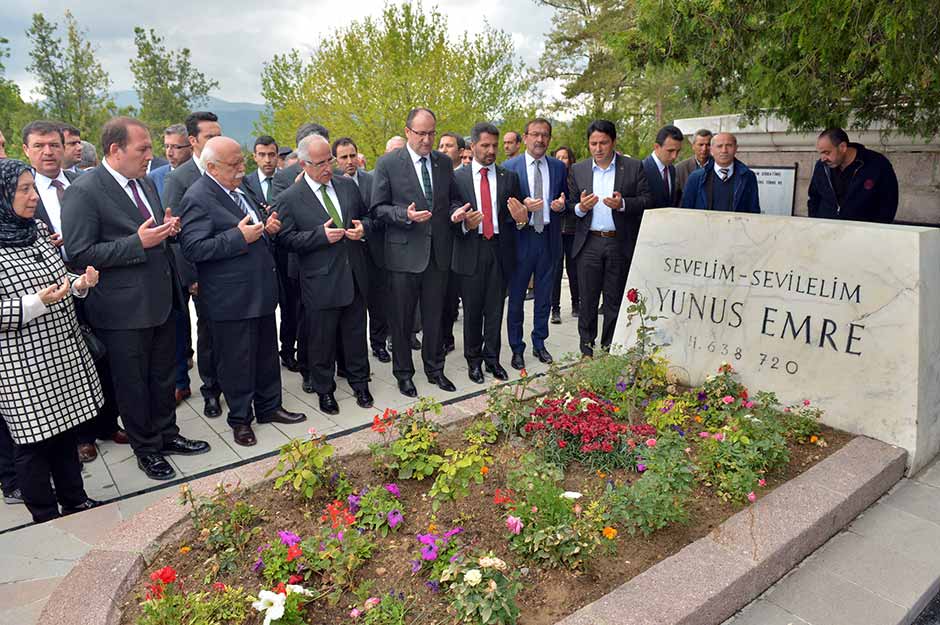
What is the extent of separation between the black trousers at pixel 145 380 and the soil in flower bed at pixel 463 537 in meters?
1.32

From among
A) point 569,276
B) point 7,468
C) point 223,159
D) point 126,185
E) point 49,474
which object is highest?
Result: point 223,159

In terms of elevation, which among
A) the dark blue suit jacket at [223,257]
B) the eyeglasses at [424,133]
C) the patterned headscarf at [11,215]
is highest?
the eyeglasses at [424,133]

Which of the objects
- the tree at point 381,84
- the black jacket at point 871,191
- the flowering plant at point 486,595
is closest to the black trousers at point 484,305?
the black jacket at point 871,191

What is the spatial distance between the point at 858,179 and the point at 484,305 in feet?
11.2

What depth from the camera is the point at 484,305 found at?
5.81 metres

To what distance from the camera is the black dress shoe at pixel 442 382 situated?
18.4 feet

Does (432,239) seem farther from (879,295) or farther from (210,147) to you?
(879,295)

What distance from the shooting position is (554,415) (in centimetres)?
388

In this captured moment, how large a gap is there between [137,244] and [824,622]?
401 centimetres

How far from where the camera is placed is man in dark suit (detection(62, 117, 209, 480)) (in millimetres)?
3883

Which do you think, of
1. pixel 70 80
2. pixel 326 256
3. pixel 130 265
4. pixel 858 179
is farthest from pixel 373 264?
pixel 70 80

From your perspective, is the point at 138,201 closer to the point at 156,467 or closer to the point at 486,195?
the point at 156,467

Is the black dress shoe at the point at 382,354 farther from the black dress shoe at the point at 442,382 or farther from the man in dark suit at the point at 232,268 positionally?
the man in dark suit at the point at 232,268

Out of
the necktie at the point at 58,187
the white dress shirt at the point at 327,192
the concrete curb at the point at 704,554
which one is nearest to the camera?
the concrete curb at the point at 704,554
